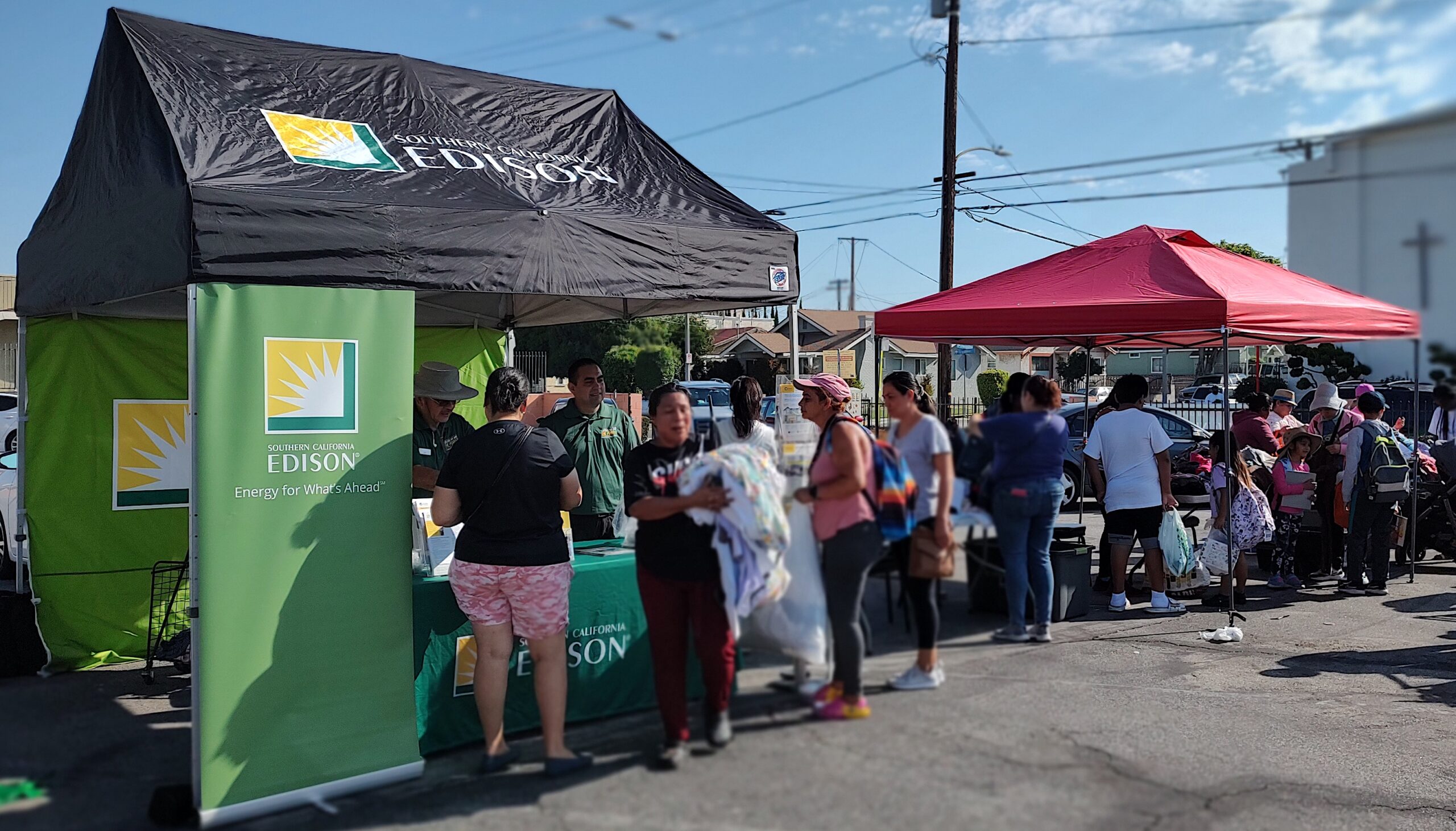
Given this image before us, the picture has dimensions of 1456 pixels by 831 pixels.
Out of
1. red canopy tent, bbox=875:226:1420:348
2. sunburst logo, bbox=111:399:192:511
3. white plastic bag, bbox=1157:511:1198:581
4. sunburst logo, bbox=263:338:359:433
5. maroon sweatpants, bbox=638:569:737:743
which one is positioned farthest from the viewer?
sunburst logo, bbox=111:399:192:511

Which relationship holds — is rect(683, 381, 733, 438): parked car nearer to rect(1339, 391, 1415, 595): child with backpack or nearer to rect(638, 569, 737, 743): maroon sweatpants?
rect(638, 569, 737, 743): maroon sweatpants

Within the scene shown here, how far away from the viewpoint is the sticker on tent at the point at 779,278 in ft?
19.1

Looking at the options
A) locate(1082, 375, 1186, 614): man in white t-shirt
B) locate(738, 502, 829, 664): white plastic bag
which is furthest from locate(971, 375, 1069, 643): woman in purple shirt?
locate(1082, 375, 1186, 614): man in white t-shirt

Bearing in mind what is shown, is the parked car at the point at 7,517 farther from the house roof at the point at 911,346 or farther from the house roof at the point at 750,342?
the house roof at the point at 750,342

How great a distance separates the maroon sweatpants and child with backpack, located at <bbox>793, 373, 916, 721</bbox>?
0.21 meters

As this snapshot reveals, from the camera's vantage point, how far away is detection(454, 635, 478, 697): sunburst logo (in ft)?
17.1

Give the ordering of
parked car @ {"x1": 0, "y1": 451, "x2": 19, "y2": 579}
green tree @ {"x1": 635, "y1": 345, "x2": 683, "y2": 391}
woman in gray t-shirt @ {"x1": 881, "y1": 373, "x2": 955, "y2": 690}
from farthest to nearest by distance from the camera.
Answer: green tree @ {"x1": 635, "y1": 345, "x2": 683, "y2": 391}, parked car @ {"x1": 0, "y1": 451, "x2": 19, "y2": 579}, woman in gray t-shirt @ {"x1": 881, "y1": 373, "x2": 955, "y2": 690}

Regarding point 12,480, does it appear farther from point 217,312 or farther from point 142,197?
point 217,312

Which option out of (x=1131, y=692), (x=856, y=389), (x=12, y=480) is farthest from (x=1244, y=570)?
(x=12, y=480)

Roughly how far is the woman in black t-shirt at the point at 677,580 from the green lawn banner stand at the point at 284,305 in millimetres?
2509

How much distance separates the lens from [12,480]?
946 cm

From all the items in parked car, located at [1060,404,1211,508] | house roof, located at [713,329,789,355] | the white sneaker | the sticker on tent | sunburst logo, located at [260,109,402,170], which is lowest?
the white sneaker

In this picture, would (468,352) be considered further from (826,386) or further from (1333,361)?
(1333,361)

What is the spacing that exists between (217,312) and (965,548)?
3684mm
